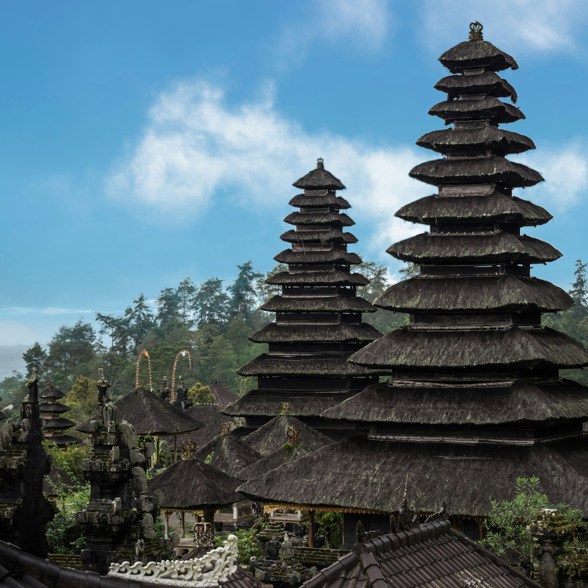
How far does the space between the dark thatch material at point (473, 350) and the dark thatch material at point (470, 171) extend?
16.0ft

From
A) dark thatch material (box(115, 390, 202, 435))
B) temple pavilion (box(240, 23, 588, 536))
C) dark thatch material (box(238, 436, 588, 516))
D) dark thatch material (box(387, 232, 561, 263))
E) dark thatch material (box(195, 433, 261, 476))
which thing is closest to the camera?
dark thatch material (box(238, 436, 588, 516))

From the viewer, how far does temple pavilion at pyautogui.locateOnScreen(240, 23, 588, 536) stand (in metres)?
31.3

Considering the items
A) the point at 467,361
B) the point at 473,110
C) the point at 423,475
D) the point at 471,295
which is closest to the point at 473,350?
the point at 467,361

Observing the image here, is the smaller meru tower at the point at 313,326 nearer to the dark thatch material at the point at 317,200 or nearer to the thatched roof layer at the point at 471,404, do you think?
the dark thatch material at the point at 317,200

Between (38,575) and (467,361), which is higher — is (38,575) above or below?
below

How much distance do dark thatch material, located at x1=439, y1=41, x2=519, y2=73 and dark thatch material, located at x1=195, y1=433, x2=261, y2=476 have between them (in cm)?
1556

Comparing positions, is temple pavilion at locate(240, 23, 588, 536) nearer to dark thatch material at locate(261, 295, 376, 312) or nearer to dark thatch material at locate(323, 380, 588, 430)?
dark thatch material at locate(323, 380, 588, 430)

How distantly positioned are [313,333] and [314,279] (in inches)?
107

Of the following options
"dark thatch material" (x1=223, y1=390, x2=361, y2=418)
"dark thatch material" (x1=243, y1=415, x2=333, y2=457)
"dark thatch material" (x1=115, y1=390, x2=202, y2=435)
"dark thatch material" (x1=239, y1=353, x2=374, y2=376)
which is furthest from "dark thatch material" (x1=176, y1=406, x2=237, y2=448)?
"dark thatch material" (x1=243, y1=415, x2=333, y2=457)

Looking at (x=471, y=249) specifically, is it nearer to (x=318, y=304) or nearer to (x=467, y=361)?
(x=467, y=361)

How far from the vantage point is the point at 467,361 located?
32.9 meters

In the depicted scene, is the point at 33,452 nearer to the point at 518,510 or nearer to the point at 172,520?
the point at 518,510

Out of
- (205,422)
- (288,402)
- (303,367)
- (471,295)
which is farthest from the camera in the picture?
(205,422)

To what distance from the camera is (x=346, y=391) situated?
157 ft
